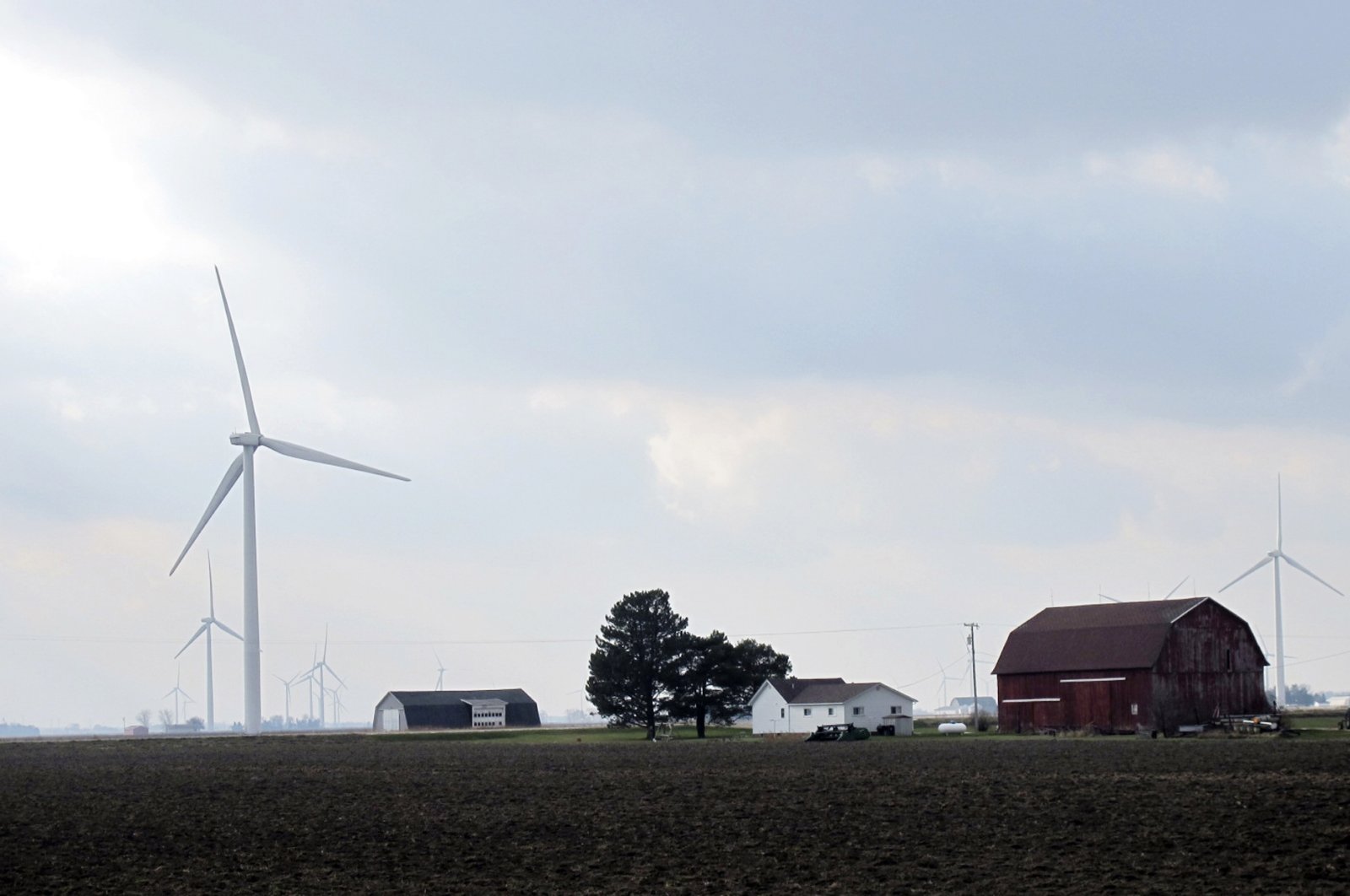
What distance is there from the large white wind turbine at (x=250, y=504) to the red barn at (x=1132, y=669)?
153 feet

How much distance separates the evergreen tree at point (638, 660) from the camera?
103 m

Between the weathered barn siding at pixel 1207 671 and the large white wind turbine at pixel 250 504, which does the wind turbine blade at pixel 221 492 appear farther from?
the weathered barn siding at pixel 1207 671

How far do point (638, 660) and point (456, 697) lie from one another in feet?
168

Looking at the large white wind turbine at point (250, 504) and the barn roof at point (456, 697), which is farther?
the barn roof at point (456, 697)

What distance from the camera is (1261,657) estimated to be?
291 ft

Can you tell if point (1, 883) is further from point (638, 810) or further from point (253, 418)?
point (253, 418)

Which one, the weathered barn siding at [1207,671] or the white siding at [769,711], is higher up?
the weathered barn siding at [1207,671]

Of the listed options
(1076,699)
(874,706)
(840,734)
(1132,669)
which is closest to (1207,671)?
(1132,669)

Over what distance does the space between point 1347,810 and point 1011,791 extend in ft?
29.6

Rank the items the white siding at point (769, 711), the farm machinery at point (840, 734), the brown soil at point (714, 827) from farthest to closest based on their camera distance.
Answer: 1. the white siding at point (769, 711)
2. the farm machinery at point (840, 734)
3. the brown soil at point (714, 827)

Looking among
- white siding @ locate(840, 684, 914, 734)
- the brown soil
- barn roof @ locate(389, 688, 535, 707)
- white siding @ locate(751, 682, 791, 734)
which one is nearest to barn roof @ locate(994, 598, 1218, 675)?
white siding @ locate(840, 684, 914, 734)

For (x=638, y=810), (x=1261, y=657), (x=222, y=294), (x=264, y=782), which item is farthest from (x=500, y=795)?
(x=222, y=294)

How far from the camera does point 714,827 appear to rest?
32.0 meters

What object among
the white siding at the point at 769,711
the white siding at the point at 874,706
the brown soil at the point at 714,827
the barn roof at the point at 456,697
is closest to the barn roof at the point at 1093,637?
the white siding at the point at 874,706
